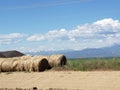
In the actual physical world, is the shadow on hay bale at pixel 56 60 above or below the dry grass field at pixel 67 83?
above

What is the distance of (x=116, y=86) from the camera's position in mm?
20469

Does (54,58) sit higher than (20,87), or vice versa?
(54,58)

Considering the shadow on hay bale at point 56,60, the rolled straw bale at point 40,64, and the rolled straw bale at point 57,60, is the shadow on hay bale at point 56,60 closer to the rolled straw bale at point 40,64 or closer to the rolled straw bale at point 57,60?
the rolled straw bale at point 57,60

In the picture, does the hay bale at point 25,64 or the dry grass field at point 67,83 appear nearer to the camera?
the dry grass field at point 67,83

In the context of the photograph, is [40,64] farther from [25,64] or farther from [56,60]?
[56,60]

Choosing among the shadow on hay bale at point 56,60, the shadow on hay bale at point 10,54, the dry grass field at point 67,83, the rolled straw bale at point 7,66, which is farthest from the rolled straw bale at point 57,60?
the shadow on hay bale at point 10,54

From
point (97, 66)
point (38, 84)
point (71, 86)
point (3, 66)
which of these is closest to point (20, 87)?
point (38, 84)

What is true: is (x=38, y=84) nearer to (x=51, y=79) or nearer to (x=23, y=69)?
(x=51, y=79)

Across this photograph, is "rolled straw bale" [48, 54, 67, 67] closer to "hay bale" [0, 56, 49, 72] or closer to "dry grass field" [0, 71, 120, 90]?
"hay bale" [0, 56, 49, 72]

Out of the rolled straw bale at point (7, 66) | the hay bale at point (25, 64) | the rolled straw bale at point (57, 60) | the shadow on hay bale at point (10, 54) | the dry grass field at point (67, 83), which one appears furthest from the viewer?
the shadow on hay bale at point (10, 54)

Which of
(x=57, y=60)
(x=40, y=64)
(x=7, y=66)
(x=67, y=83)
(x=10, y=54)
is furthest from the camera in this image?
(x=10, y=54)

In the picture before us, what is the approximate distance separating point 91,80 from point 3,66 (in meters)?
13.6

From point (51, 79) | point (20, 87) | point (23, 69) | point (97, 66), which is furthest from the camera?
point (23, 69)

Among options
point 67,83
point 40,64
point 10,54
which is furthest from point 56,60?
point 67,83
